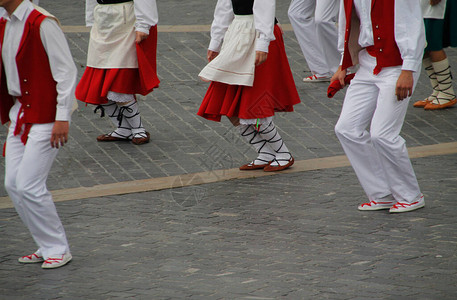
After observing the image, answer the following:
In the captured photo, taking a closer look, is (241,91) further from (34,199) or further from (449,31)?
(449,31)

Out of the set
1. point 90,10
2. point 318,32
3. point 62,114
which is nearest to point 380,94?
point 62,114

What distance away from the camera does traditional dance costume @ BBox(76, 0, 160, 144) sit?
834 centimetres

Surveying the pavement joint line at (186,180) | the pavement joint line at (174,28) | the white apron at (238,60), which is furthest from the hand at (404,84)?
the pavement joint line at (174,28)

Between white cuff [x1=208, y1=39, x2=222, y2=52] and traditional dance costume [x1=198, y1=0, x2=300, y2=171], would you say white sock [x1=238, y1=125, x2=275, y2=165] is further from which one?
white cuff [x1=208, y1=39, x2=222, y2=52]

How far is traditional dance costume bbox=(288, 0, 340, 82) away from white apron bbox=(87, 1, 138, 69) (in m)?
2.93

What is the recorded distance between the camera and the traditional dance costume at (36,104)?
5.22 m

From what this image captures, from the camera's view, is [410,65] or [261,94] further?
[261,94]

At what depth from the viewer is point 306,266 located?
5293mm

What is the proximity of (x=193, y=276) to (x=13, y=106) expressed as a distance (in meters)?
1.61

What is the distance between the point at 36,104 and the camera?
5297 mm

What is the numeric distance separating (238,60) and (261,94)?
36 centimetres

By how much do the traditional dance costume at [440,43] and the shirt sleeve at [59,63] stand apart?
17.5ft

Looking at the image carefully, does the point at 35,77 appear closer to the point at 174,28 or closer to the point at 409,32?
the point at 409,32

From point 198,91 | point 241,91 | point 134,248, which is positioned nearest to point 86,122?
point 198,91
